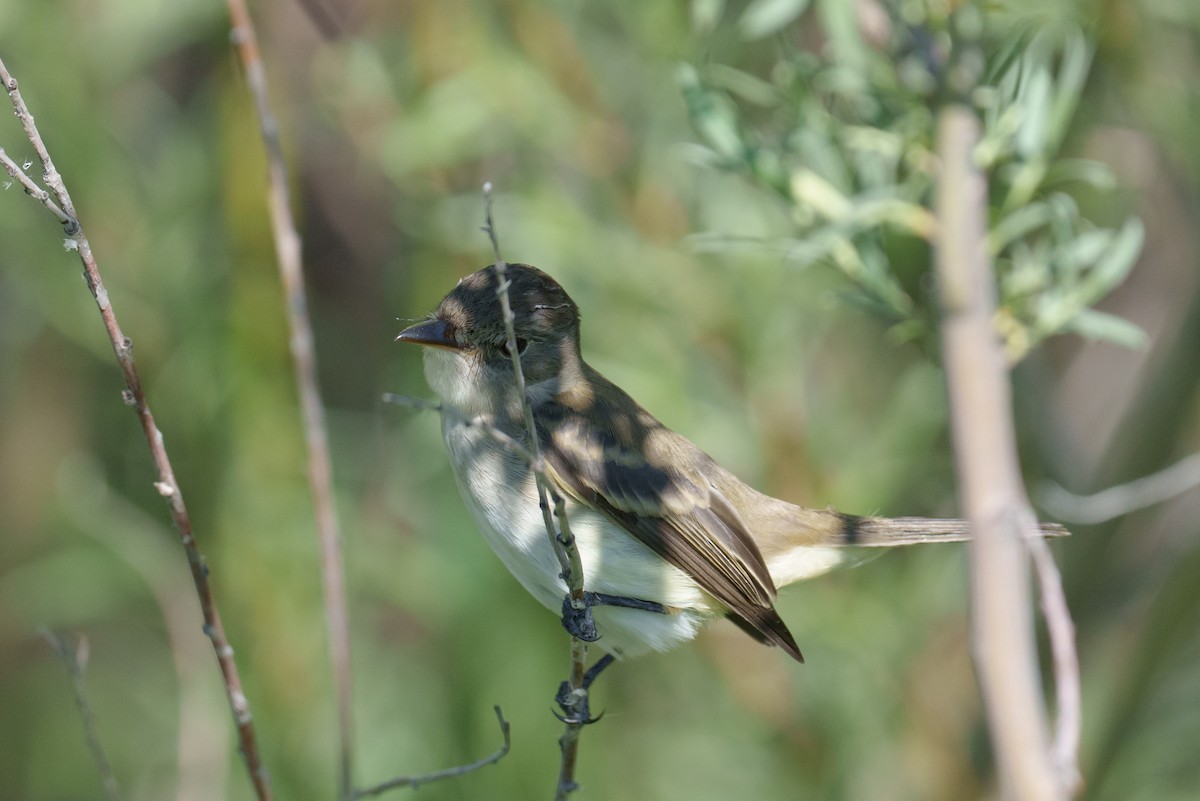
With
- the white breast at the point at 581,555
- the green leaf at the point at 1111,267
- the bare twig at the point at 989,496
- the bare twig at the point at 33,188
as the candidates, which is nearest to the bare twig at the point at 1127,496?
the green leaf at the point at 1111,267

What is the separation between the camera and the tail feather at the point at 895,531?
3.09 m

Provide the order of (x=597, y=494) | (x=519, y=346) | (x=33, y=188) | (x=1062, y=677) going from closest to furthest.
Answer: (x=33, y=188) < (x=1062, y=677) < (x=597, y=494) < (x=519, y=346)

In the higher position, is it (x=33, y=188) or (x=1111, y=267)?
(x=1111, y=267)

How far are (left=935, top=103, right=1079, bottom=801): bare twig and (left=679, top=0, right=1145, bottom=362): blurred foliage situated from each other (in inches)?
3.5

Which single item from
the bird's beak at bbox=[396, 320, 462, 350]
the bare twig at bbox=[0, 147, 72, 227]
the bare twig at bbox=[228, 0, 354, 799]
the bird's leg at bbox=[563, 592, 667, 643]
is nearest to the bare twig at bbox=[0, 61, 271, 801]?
the bare twig at bbox=[0, 147, 72, 227]

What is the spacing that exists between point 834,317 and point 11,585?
2.56 metres

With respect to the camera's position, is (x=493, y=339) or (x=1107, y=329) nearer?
(x=1107, y=329)

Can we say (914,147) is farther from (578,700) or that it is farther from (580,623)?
(578,700)

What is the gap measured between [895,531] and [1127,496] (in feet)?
1.96

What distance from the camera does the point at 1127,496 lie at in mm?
2668

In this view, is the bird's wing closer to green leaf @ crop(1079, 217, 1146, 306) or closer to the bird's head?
the bird's head

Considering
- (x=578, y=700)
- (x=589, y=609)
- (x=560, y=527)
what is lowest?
(x=578, y=700)

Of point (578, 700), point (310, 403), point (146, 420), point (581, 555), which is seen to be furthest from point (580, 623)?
point (146, 420)

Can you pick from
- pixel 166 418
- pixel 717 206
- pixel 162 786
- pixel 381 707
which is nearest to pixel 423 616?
pixel 381 707
